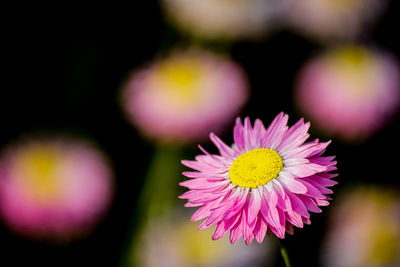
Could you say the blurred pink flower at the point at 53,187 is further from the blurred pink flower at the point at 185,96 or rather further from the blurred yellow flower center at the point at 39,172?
the blurred pink flower at the point at 185,96

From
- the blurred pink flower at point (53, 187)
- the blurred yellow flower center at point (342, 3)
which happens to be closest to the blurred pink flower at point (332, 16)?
the blurred yellow flower center at point (342, 3)

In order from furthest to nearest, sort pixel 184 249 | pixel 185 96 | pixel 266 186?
1. pixel 185 96
2. pixel 184 249
3. pixel 266 186

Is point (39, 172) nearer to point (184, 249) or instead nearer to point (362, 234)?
point (184, 249)

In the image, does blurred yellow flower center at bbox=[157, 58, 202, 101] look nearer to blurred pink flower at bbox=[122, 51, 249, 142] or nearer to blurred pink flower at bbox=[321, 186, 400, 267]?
blurred pink flower at bbox=[122, 51, 249, 142]

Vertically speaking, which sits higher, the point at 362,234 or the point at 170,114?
the point at 170,114

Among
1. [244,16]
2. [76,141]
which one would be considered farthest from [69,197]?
[244,16]

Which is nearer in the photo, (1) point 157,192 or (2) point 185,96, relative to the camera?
(1) point 157,192

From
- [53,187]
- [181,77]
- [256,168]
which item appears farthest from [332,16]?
[256,168]

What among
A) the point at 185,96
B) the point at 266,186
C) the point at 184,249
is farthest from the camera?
the point at 185,96
